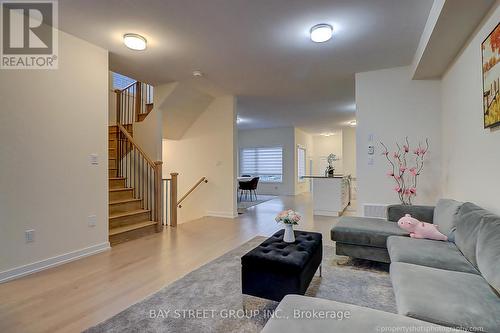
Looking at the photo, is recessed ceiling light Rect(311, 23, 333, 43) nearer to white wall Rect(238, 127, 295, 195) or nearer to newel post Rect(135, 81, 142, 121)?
newel post Rect(135, 81, 142, 121)

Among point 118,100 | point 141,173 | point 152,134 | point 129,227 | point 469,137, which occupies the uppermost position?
point 118,100

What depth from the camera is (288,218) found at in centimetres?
228

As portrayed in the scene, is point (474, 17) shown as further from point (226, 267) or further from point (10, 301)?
point (10, 301)

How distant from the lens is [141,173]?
16.0 feet

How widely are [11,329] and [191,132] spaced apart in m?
4.85

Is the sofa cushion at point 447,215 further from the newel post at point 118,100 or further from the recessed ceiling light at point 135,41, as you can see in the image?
the newel post at point 118,100

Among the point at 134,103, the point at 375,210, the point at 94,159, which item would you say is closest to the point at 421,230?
the point at 375,210

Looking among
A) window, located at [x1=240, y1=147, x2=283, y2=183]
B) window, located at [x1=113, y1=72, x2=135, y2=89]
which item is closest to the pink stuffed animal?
window, located at [x1=113, y1=72, x2=135, y2=89]

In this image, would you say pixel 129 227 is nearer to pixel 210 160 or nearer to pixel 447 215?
pixel 210 160

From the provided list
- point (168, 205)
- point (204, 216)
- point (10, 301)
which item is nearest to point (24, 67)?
point (10, 301)

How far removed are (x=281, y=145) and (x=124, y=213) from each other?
689 cm

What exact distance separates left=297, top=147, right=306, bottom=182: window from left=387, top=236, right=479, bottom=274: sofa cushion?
330 inches

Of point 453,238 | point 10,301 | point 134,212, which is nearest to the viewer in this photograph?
point 10,301

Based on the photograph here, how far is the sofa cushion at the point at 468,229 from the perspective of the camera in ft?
5.96
